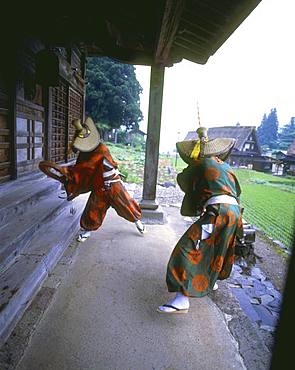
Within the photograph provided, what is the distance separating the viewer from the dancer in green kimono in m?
2.35

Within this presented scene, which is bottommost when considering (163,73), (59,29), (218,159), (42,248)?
(42,248)

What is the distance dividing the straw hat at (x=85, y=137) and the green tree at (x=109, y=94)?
60.0 feet

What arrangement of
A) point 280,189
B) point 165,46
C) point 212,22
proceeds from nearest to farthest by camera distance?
point 212,22
point 165,46
point 280,189

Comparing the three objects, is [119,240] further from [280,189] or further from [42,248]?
[280,189]

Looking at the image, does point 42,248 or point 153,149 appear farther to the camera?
point 153,149

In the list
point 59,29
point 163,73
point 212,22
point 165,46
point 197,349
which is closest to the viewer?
point 197,349

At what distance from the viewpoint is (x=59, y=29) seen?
4.44 m

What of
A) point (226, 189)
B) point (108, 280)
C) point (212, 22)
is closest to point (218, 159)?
point (226, 189)

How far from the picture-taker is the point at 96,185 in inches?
151

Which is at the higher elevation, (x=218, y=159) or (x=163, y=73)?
(x=163, y=73)

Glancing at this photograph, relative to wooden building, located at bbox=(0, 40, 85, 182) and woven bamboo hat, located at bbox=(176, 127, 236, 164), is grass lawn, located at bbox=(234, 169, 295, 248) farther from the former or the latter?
wooden building, located at bbox=(0, 40, 85, 182)

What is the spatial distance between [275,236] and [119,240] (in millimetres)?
3829

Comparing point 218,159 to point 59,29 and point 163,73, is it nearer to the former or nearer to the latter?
point 163,73

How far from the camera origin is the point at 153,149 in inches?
204
